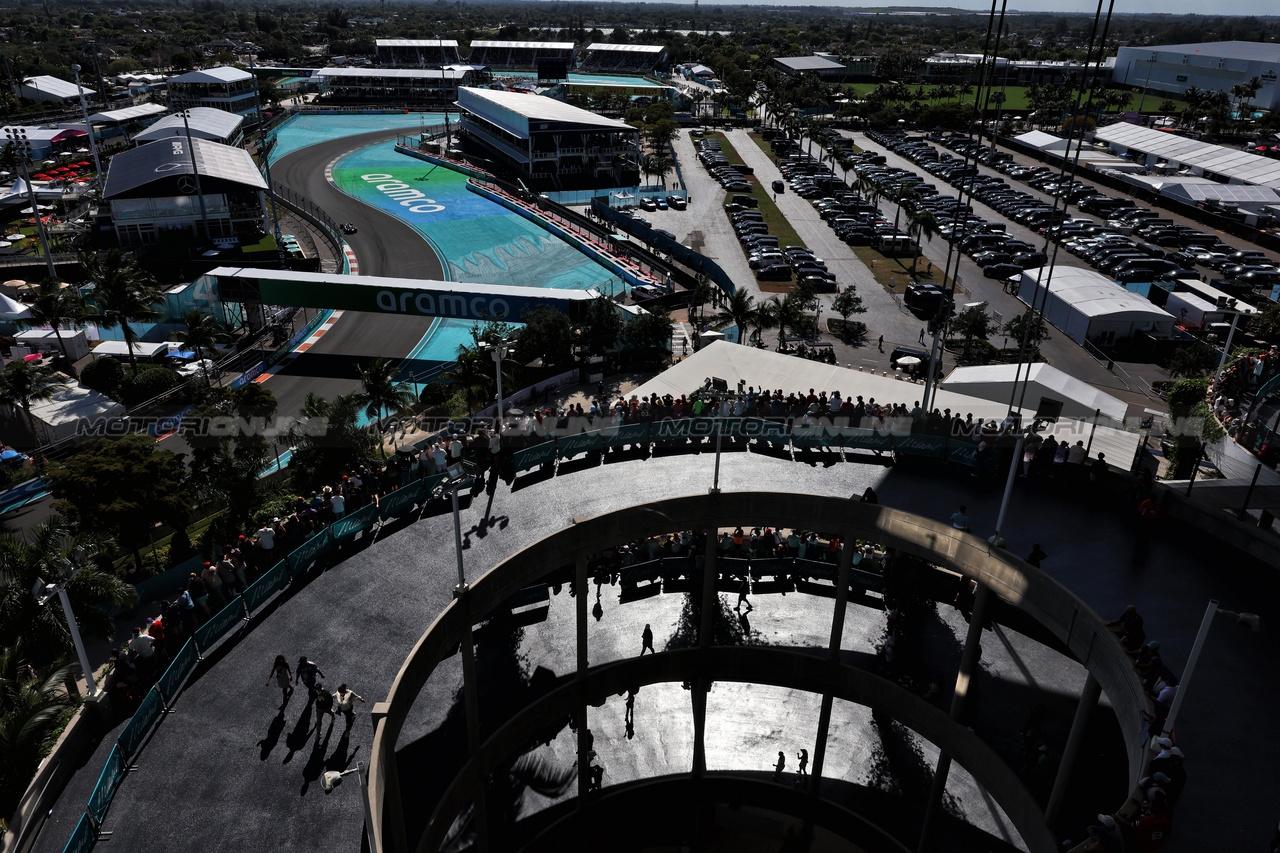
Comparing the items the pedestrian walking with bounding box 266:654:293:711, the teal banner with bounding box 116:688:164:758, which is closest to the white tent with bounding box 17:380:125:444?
the teal banner with bounding box 116:688:164:758

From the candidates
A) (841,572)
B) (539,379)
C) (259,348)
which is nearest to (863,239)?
(539,379)

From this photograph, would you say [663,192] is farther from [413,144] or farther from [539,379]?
[539,379]

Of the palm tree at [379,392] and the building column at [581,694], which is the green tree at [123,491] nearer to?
the palm tree at [379,392]

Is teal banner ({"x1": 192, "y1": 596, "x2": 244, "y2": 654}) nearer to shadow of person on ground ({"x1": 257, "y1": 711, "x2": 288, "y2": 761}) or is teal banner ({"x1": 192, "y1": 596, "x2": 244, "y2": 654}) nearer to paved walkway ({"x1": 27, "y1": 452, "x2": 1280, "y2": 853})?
paved walkway ({"x1": 27, "y1": 452, "x2": 1280, "y2": 853})

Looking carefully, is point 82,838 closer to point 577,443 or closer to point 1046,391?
point 577,443

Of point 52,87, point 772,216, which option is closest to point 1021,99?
point 772,216
